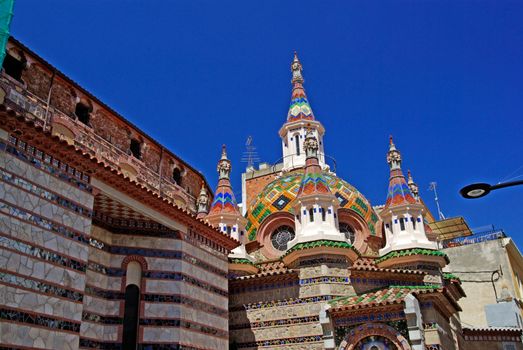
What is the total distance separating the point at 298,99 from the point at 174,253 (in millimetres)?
15666

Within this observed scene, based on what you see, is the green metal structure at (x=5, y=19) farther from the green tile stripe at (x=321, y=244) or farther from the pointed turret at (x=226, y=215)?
the pointed turret at (x=226, y=215)

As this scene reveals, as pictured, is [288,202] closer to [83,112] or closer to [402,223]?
[402,223]

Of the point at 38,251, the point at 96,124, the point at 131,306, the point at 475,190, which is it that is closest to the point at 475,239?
the point at 96,124

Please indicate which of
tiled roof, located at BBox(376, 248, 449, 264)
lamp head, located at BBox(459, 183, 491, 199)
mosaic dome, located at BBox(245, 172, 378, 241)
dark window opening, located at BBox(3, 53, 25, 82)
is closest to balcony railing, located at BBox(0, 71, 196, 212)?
dark window opening, located at BBox(3, 53, 25, 82)

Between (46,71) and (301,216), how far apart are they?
28.8ft

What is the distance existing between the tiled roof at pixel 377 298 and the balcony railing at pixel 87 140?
656 centimetres

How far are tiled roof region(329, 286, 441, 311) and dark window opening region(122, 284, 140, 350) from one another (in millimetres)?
5426

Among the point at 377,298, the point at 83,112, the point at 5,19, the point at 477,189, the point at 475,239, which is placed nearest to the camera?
the point at 477,189

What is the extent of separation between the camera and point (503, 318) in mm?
23812

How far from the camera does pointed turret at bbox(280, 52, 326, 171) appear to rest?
25547 millimetres

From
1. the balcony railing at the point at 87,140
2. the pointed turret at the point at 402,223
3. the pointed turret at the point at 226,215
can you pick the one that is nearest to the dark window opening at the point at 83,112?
the balcony railing at the point at 87,140

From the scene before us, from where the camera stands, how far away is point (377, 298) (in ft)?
48.0

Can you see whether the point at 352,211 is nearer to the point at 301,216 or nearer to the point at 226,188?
the point at 301,216

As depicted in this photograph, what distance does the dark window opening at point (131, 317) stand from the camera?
11875 mm
